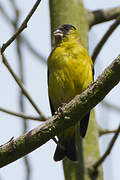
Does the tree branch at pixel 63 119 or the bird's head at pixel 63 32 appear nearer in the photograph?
the tree branch at pixel 63 119

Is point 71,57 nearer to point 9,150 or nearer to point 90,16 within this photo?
point 90,16

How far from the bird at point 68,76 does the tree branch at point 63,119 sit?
122cm

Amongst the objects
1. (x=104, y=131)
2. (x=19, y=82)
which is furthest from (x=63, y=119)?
(x=104, y=131)

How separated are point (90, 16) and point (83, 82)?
742 millimetres

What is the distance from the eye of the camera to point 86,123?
4.42 meters

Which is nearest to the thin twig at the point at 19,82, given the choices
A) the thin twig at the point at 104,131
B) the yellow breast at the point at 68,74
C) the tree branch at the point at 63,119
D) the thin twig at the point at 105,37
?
the tree branch at the point at 63,119

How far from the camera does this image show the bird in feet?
15.0

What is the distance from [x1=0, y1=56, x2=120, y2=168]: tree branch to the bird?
1.22 m

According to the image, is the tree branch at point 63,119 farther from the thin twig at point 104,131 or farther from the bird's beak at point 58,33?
the bird's beak at point 58,33

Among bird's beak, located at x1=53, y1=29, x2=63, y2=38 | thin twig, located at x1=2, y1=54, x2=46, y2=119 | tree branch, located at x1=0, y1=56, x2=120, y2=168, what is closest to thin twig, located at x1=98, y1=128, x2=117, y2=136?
thin twig, located at x1=2, y1=54, x2=46, y2=119

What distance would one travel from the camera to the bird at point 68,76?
4559 millimetres

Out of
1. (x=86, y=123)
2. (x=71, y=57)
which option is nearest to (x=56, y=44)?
(x=71, y=57)

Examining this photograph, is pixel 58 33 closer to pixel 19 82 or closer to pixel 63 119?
pixel 19 82

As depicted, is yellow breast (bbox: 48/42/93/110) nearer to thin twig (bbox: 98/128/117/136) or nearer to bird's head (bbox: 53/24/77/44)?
bird's head (bbox: 53/24/77/44)
